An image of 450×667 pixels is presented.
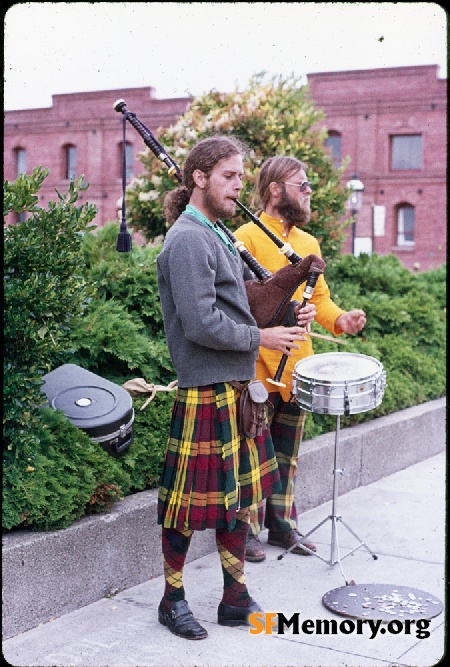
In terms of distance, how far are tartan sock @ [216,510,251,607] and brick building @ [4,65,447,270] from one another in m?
31.0

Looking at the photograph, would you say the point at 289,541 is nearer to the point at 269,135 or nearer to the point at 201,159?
the point at 201,159

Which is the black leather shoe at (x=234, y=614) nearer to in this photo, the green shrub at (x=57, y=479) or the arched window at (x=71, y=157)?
the green shrub at (x=57, y=479)

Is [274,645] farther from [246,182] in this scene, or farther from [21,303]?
[246,182]

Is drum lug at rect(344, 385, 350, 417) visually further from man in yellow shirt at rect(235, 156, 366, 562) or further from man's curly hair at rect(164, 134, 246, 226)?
man's curly hair at rect(164, 134, 246, 226)

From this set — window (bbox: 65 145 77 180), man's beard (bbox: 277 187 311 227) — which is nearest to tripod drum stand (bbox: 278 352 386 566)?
man's beard (bbox: 277 187 311 227)

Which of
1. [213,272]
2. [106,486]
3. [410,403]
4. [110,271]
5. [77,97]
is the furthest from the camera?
[77,97]

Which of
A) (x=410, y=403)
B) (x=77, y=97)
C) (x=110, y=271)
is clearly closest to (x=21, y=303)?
(x=110, y=271)

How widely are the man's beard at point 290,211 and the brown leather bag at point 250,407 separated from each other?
50.8 inches

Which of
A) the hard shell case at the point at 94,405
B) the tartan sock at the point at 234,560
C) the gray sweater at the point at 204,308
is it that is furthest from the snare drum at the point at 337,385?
the hard shell case at the point at 94,405

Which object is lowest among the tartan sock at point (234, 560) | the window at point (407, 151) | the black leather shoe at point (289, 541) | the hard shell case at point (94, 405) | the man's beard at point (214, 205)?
the black leather shoe at point (289, 541)

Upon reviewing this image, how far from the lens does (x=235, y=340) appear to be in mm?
3705

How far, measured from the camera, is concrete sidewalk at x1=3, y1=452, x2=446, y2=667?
3672 mm

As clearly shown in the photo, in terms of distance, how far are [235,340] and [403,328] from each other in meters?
5.69

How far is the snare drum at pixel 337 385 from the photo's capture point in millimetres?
4410
